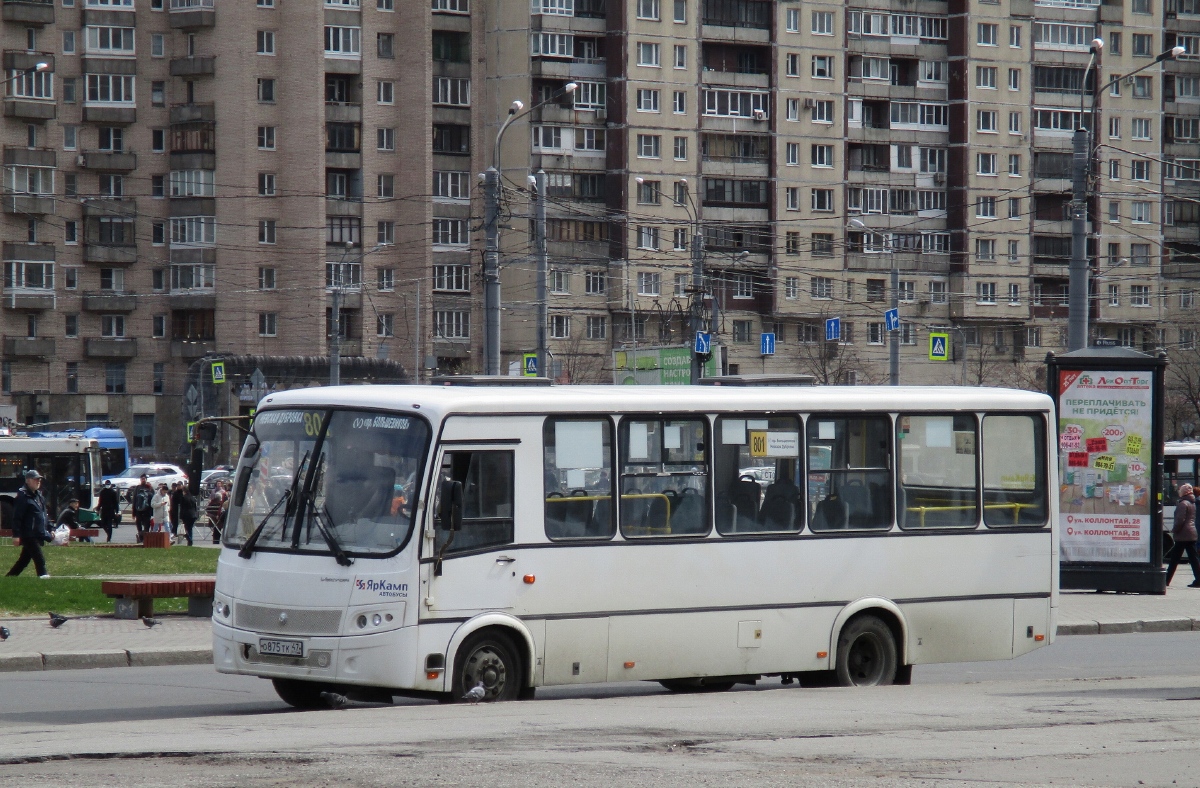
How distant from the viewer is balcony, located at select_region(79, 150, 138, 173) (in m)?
76.8

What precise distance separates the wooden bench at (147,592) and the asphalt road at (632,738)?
4.28 meters

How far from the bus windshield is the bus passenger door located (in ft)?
0.72

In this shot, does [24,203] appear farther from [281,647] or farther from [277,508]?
[281,647]

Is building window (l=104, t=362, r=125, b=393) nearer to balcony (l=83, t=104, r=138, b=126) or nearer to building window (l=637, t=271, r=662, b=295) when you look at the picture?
balcony (l=83, t=104, r=138, b=126)

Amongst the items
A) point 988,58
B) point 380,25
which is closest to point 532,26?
point 380,25

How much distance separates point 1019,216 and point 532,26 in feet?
89.6

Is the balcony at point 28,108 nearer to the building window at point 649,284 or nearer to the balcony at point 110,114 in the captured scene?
the balcony at point 110,114

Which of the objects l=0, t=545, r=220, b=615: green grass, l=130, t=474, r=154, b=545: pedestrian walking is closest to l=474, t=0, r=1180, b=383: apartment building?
l=130, t=474, r=154, b=545: pedestrian walking

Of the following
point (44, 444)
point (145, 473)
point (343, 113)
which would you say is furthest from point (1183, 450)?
point (343, 113)

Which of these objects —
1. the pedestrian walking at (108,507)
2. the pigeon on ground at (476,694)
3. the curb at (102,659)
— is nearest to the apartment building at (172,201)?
the pedestrian walking at (108,507)

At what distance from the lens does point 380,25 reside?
3137 inches

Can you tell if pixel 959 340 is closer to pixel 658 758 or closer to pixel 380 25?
pixel 380 25

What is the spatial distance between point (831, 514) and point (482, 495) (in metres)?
2.95

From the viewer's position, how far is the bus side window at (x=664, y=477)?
39.1ft
